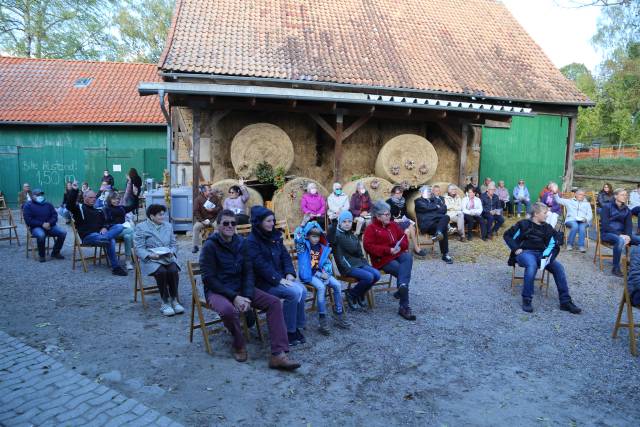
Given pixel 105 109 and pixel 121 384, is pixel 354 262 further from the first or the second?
pixel 105 109

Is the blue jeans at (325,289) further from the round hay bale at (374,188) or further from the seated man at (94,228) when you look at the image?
the round hay bale at (374,188)

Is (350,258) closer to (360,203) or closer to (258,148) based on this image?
(360,203)

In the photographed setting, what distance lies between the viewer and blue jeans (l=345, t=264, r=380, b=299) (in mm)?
5395

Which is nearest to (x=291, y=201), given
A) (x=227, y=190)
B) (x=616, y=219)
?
(x=227, y=190)

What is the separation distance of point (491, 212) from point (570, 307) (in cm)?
460

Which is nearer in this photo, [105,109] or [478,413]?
[478,413]

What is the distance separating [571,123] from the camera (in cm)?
1434

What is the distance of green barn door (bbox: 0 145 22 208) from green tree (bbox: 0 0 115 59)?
29.3ft

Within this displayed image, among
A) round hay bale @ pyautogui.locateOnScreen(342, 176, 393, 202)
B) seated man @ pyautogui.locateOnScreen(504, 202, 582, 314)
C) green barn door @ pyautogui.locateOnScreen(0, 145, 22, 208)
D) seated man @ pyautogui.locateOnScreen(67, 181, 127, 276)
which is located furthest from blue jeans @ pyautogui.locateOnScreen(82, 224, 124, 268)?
green barn door @ pyautogui.locateOnScreen(0, 145, 22, 208)

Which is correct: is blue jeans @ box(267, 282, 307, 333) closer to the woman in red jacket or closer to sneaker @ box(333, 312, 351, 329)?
sneaker @ box(333, 312, 351, 329)

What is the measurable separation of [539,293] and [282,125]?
7110 millimetres

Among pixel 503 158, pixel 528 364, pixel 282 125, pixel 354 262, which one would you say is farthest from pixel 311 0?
pixel 528 364

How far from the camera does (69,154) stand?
55.3ft

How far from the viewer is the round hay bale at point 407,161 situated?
1113 centimetres
